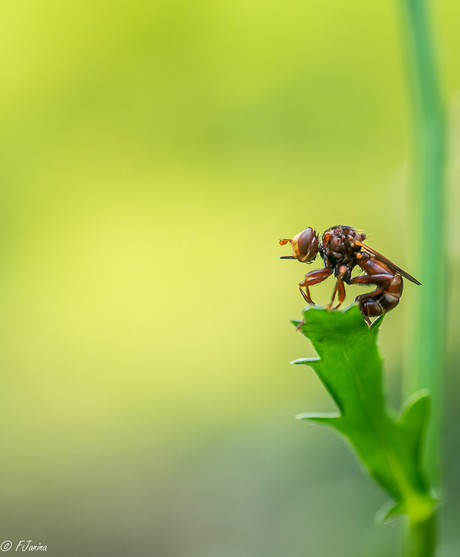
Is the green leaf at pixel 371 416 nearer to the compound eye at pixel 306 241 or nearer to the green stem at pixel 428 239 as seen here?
the green stem at pixel 428 239

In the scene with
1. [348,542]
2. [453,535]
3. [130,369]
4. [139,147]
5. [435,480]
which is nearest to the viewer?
[435,480]

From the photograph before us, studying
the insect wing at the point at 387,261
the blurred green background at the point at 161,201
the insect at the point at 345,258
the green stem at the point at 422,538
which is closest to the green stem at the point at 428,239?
the green stem at the point at 422,538

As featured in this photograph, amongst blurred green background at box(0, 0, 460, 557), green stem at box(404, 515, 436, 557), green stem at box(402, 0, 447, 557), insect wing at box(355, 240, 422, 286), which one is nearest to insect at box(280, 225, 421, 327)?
insect wing at box(355, 240, 422, 286)

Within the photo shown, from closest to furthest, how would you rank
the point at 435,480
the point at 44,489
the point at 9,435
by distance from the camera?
the point at 435,480
the point at 44,489
the point at 9,435

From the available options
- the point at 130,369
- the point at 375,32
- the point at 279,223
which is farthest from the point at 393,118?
the point at 130,369

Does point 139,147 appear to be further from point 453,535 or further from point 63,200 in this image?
point 453,535

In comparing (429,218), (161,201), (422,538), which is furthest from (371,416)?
(161,201)
